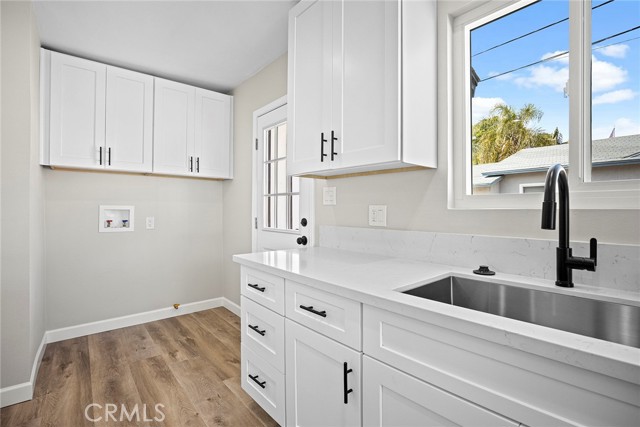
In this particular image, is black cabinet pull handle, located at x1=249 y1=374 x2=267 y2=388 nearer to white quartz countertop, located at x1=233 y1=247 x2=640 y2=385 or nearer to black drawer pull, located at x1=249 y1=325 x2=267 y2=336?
black drawer pull, located at x1=249 y1=325 x2=267 y2=336

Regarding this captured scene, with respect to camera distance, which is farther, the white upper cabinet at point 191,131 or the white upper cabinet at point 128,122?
the white upper cabinet at point 191,131

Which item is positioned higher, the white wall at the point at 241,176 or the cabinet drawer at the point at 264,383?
the white wall at the point at 241,176

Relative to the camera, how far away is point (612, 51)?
1170 mm

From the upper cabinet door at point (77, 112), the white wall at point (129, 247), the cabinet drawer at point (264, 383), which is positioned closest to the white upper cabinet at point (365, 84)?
the cabinet drawer at point (264, 383)

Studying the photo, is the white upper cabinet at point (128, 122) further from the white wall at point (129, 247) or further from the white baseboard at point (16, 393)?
the white baseboard at point (16, 393)

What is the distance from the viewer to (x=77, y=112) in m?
2.61

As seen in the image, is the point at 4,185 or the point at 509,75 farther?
the point at 4,185

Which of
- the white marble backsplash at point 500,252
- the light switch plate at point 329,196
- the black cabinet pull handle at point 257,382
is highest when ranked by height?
the light switch plate at point 329,196

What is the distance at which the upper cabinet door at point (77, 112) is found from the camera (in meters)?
2.52

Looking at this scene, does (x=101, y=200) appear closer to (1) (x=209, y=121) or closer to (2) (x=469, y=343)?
(1) (x=209, y=121)

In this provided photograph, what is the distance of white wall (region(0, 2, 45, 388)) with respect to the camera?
1.90m

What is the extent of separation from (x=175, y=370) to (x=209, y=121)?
7.87ft

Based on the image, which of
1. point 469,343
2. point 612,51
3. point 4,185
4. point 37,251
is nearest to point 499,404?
point 469,343

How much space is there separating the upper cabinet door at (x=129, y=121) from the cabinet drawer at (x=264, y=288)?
6.20ft
